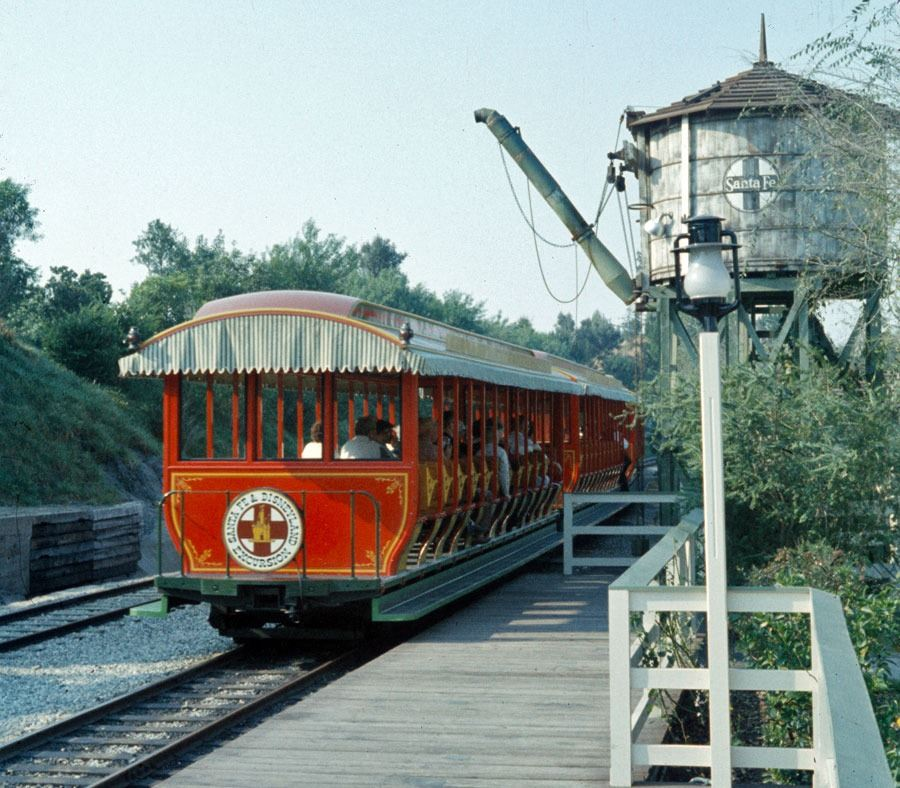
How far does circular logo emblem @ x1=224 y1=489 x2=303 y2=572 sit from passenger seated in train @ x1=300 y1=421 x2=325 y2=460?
20.2 inches

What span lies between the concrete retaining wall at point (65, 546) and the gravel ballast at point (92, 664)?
333 cm

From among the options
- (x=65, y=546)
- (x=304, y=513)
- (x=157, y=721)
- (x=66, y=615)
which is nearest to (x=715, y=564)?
(x=157, y=721)

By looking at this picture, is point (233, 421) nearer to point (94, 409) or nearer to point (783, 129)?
point (783, 129)

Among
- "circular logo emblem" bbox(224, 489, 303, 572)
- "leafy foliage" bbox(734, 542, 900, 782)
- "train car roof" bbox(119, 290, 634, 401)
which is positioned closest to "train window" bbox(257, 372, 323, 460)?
"circular logo emblem" bbox(224, 489, 303, 572)

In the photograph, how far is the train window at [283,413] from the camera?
1098 centimetres

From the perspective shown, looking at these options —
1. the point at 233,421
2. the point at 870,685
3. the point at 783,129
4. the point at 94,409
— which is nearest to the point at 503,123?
the point at 783,129

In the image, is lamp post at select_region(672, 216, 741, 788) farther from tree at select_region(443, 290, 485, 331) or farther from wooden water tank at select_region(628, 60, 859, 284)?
tree at select_region(443, 290, 485, 331)

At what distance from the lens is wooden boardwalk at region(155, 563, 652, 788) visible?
6.13m

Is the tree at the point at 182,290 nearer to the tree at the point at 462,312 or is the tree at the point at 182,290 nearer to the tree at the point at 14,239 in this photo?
the tree at the point at 14,239

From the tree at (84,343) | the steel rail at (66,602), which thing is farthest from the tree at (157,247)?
the steel rail at (66,602)

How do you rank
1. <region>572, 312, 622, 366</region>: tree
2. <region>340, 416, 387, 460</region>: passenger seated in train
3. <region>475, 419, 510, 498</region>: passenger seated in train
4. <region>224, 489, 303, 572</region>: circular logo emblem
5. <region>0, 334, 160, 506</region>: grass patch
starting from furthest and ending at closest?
<region>572, 312, 622, 366</region>: tree
<region>0, 334, 160, 506</region>: grass patch
<region>475, 419, 510, 498</region>: passenger seated in train
<region>340, 416, 387, 460</region>: passenger seated in train
<region>224, 489, 303, 572</region>: circular logo emblem

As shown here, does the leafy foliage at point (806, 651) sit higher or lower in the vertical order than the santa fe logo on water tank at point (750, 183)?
lower

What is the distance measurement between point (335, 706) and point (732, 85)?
15468 mm

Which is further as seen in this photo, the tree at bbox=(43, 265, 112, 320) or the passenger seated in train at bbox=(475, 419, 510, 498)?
the tree at bbox=(43, 265, 112, 320)
